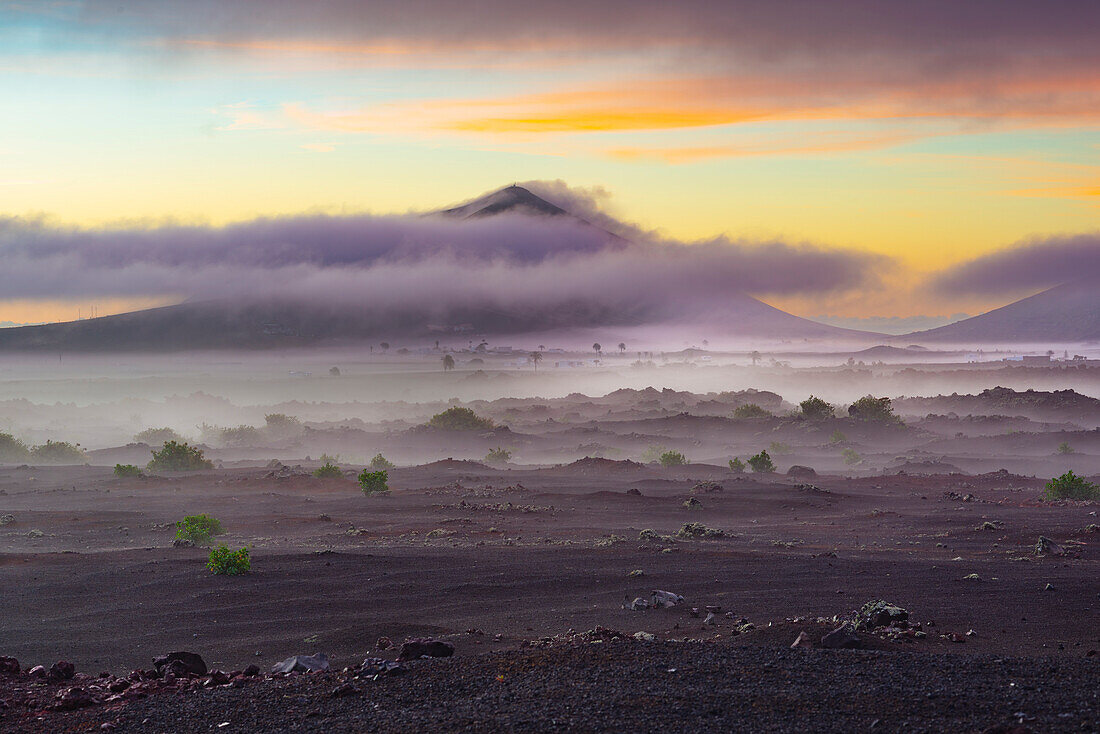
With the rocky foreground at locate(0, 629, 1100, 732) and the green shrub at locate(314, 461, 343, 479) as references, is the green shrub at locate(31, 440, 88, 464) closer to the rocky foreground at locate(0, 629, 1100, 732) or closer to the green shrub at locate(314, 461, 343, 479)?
the green shrub at locate(314, 461, 343, 479)

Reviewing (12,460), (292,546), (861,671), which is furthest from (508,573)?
(12,460)

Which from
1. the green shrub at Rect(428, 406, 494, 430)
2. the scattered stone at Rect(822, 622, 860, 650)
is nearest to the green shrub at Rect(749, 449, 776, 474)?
the green shrub at Rect(428, 406, 494, 430)

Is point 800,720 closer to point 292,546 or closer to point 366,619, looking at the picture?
point 366,619

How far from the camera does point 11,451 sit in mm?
54906

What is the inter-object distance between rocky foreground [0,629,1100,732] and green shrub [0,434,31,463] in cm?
5097

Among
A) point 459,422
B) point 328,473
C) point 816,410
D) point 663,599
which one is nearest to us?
point 663,599

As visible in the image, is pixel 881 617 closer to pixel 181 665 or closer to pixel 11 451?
pixel 181 665

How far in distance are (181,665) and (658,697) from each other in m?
5.81

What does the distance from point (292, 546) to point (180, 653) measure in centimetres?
1149

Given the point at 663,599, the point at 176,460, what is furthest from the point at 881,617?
the point at 176,460

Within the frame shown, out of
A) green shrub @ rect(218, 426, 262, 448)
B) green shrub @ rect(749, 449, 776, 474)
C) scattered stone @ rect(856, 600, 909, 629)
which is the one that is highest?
scattered stone @ rect(856, 600, 909, 629)

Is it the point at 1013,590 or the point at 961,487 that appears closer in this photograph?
the point at 1013,590

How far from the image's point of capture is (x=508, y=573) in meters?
17.1

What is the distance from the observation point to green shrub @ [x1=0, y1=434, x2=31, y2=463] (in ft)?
178
